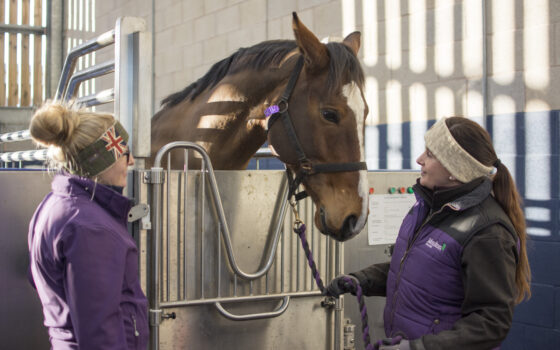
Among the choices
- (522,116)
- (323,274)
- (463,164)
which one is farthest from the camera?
(522,116)

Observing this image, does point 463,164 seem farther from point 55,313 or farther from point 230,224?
point 55,313

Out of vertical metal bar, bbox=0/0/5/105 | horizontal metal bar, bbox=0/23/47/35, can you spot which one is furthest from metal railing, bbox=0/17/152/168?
horizontal metal bar, bbox=0/23/47/35

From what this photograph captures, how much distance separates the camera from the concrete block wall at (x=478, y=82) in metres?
2.66

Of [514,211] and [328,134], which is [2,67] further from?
[514,211]

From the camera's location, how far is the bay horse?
158cm

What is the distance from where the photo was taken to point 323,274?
1866mm

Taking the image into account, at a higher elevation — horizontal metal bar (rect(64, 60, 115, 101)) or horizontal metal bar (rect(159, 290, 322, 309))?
horizontal metal bar (rect(64, 60, 115, 101))

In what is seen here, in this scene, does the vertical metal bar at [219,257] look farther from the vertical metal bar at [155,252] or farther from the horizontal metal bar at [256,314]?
the vertical metal bar at [155,252]

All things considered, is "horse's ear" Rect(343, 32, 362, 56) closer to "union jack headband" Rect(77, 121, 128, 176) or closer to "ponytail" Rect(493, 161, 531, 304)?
"ponytail" Rect(493, 161, 531, 304)

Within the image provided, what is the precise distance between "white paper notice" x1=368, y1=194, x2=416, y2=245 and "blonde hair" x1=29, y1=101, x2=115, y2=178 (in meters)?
1.36

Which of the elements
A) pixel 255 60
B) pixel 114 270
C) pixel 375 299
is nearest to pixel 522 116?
pixel 375 299

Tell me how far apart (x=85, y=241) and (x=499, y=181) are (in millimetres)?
977

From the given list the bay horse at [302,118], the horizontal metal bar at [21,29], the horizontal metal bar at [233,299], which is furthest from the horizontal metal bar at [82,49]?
the horizontal metal bar at [21,29]

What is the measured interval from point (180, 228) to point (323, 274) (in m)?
0.58
